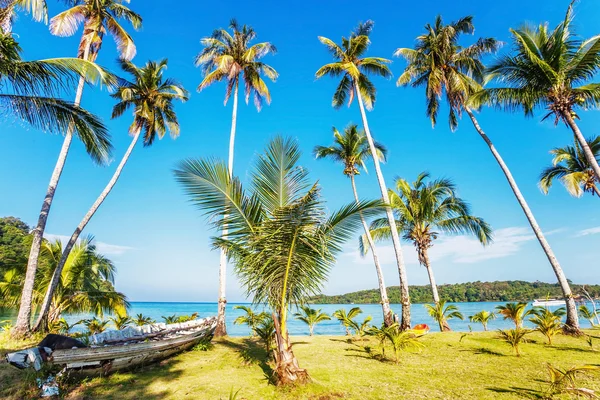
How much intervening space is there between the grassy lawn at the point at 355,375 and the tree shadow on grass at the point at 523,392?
0.6 inches

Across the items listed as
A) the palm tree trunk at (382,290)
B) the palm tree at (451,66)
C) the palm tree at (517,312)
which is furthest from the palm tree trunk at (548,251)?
the palm tree trunk at (382,290)

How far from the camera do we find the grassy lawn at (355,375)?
5406mm

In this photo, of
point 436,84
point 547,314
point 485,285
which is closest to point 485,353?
point 547,314

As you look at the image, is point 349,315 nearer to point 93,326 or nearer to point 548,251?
point 548,251

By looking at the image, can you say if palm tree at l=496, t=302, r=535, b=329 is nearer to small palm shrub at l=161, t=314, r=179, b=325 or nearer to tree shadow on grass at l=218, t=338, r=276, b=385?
tree shadow on grass at l=218, t=338, r=276, b=385

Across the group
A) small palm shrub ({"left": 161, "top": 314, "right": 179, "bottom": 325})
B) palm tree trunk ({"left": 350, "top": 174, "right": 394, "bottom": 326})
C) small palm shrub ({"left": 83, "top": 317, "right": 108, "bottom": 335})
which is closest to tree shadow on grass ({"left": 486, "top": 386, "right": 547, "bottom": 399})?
palm tree trunk ({"left": 350, "top": 174, "right": 394, "bottom": 326})

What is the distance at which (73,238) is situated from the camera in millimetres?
10750

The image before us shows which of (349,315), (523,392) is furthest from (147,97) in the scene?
(523,392)

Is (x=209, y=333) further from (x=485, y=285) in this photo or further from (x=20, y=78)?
(x=485, y=285)

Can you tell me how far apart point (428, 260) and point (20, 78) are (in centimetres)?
1775

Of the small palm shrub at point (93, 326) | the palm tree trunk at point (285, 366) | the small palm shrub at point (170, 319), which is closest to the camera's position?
the palm tree trunk at point (285, 366)

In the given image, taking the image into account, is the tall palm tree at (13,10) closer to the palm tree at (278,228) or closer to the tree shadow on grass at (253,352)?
the palm tree at (278,228)

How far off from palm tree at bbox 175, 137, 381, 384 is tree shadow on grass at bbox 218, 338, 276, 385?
1513 mm

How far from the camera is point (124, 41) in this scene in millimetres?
13898
